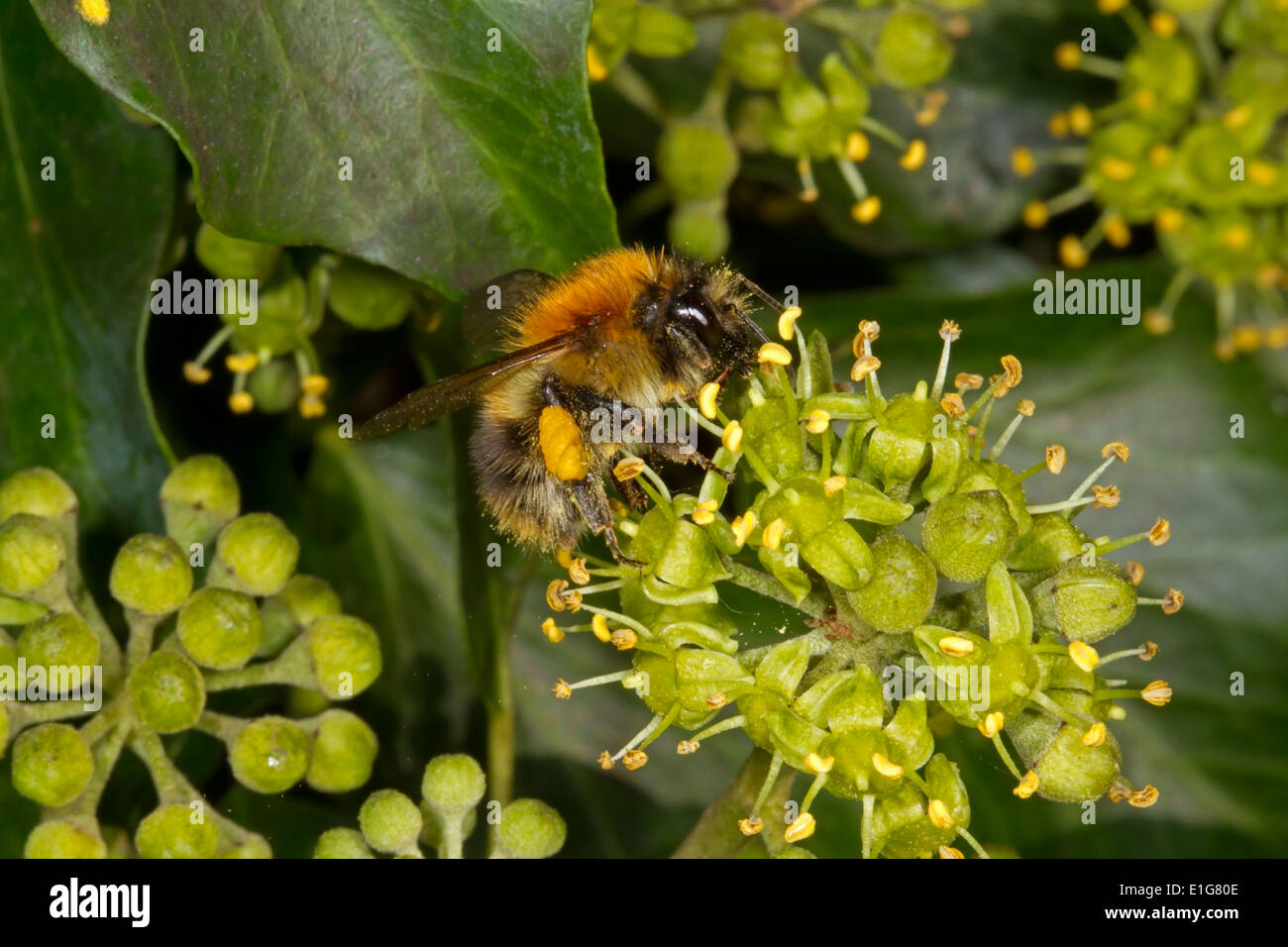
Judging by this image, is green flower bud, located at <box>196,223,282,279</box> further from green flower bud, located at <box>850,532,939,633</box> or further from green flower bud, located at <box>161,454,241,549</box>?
green flower bud, located at <box>850,532,939,633</box>

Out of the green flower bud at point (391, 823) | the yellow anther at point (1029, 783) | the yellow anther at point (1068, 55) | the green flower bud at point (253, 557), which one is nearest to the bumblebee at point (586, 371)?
the green flower bud at point (253, 557)

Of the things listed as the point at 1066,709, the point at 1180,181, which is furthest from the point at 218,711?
the point at 1180,181

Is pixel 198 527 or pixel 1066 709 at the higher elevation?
pixel 198 527

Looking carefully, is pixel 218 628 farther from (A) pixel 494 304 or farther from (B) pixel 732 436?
(B) pixel 732 436

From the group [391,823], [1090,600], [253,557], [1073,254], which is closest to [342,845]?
[391,823]

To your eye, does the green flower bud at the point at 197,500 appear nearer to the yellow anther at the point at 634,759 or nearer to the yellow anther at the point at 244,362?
the yellow anther at the point at 244,362

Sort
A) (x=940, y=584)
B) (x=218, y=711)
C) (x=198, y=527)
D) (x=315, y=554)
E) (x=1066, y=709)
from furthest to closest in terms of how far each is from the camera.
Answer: (x=315, y=554), (x=218, y=711), (x=198, y=527), (x=940, y=584), (x=1066, y=709)

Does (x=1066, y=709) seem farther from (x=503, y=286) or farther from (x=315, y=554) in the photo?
(x=315, y=554)
